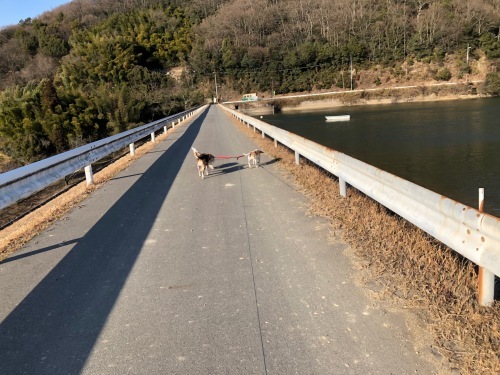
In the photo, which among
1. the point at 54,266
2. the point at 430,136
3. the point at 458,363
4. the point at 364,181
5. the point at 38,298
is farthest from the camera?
the point at 430,136

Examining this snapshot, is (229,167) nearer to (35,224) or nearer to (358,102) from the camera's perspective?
(35,224)

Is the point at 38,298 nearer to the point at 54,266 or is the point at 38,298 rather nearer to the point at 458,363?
the point at 54,266

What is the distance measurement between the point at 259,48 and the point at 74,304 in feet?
436

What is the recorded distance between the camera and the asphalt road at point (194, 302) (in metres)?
2.82

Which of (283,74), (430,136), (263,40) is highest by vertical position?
(263,40)

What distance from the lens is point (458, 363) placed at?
8.45ft

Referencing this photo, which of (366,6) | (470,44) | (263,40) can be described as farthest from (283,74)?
(470,44)

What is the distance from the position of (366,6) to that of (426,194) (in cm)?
14631

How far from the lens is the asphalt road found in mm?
2816

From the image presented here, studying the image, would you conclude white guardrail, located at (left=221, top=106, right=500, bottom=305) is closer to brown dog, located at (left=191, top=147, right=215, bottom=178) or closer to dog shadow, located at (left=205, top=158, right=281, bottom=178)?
brown dog, located at (left=191, top=147, right=215, bottom=178)

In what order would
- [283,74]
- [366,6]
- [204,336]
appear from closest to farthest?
1. [204,336]
2. [283,74]
3. [366,6]

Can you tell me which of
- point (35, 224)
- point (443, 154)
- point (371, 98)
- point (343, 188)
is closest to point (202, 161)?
point (343, 188)

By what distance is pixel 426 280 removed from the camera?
3631mm

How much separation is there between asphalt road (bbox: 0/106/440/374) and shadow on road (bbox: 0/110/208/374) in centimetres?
1
